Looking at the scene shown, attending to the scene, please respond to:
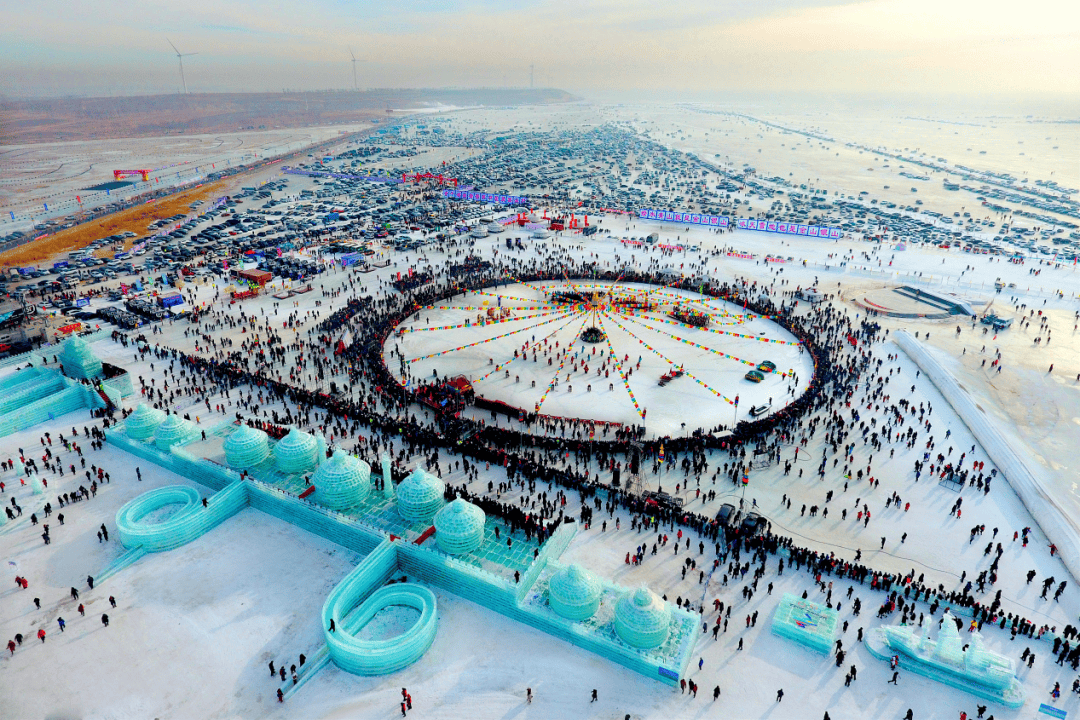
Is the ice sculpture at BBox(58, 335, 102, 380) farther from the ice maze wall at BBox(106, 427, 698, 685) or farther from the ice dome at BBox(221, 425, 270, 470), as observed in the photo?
the ice dome at BBox(221, 425, 270, 470)

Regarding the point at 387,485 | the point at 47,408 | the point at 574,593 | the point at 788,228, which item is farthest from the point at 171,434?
the point at 788,228

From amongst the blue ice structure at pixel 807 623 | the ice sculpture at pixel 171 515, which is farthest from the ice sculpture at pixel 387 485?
the blue ice structure at pixel 807 623

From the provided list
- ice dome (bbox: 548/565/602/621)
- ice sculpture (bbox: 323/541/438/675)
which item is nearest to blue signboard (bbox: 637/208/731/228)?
ice dome (bbox: 548/565/602/621)

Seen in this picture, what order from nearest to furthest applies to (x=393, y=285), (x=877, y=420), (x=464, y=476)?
(x=464, y=476) → (x=877, y=420) → (x=393, y=285)

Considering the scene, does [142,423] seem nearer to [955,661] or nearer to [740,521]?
[740,521]

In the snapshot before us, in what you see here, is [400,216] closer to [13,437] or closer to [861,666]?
[13,437]

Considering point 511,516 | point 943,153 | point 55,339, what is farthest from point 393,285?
point 943,153
